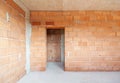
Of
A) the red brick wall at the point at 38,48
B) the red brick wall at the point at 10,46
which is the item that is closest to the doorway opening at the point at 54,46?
the red brick wall at the point at 38,48

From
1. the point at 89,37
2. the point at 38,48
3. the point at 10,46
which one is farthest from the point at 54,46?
the point at 10,46

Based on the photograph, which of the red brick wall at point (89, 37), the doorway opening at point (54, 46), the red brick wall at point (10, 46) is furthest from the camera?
the doorway opening at point (54, 46)

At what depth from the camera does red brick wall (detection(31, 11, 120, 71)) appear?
5828 mm

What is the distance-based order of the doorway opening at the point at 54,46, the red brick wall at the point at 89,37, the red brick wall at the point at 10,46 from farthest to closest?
1. the doorway opening at the point at 54,46
2. the red brick wall at the point at 89,37
3. the red brick wall at the point at 10,46

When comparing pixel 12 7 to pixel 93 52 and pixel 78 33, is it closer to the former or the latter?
pixel 78 33

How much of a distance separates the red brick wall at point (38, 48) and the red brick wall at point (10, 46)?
110 cm

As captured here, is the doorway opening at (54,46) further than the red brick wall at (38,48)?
Yes

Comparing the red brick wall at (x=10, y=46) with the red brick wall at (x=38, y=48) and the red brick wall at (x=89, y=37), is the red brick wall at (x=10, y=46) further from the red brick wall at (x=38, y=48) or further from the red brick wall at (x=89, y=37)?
the red brick wall at (x=89, y=37)

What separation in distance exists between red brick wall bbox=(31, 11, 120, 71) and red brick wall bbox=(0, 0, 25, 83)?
1.71 m

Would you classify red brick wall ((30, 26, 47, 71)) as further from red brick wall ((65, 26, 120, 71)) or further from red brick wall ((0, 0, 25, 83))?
red brick wall ((0, 0, 25, 83))

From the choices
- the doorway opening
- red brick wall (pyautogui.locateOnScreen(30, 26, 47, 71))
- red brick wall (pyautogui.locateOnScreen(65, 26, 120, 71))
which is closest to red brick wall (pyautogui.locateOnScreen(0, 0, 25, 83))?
red brick wall (pyautogui.locateOnScreen(30, 26, 47, 71))

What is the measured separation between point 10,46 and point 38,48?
223 cm

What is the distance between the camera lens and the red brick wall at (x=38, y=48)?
587 centimetres

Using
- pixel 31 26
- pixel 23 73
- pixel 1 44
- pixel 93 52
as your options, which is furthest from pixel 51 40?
pixel 1 44
